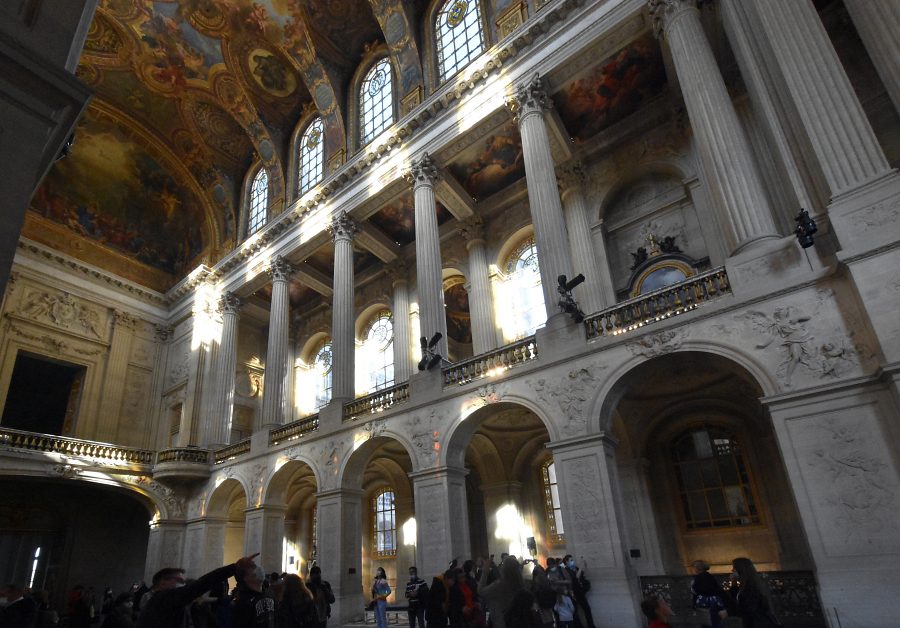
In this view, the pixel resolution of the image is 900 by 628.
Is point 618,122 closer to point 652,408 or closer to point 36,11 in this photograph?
point 652,408

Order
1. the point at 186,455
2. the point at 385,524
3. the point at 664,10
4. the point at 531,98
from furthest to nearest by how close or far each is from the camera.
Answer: the point at 385,524 < the point at 186,455 < the point at 531,98 < the point at 664,10

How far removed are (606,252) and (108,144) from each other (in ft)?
64.6

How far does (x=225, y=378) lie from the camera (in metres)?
18.4

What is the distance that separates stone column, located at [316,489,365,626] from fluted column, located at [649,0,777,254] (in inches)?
387

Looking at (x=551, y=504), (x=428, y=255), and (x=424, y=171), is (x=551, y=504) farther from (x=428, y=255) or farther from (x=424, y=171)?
(x=424, y=171)

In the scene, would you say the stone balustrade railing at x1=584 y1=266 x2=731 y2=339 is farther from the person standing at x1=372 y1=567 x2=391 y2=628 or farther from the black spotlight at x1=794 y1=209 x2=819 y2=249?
the person standing at x1=372 y1=567 x2=391 y2=628

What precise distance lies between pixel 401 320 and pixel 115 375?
37.6ft

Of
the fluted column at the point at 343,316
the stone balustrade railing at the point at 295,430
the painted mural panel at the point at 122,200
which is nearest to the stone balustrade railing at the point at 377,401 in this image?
the fluted column at the point at 343,316

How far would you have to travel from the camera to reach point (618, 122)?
14.4 metres

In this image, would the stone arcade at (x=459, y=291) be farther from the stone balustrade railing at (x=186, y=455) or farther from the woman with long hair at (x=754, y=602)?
the woman with long hair at (x=754, y=602)

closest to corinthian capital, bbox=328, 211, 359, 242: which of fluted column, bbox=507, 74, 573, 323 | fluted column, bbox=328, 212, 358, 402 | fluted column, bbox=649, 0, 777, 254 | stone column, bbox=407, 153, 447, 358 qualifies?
fluted column, bbox=328, 212, 358, 402

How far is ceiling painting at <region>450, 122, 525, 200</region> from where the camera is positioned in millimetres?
14570

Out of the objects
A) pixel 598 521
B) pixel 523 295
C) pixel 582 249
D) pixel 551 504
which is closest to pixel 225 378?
pixel 523 295

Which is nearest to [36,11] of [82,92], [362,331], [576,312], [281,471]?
[82,92]
